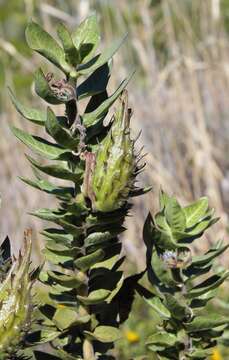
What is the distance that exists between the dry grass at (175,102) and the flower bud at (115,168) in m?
4.16

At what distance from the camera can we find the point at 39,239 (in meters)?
5.88

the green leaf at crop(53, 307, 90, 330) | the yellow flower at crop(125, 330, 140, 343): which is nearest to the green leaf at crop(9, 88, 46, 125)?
the green leaf at crop(53, 307, 90, 330)

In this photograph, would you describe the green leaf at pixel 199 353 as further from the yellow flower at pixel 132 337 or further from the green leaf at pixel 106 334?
the yellow flower at pixel 132 337

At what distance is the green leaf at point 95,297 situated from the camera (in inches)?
35.8

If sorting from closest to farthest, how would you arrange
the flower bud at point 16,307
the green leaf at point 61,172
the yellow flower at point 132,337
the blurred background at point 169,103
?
the flower bud at point 16,307, the green leaf at point 61,172, the yellow flower at point 132,337, the blurred background at point 169,103

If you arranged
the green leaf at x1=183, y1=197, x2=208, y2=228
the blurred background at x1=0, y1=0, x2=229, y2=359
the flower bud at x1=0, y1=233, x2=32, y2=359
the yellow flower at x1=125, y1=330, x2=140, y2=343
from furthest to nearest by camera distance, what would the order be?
1. the blurred background at x1=0, y1=0, x2=229, y2=359
2. the yellow flower at x1=125, y1=330, x2=140, y2=343
3. the green leaf at x1=183, y1=197, x2=208, y2=228
4. the flower bud at x1=0, y1=233, x2=32, y2=359

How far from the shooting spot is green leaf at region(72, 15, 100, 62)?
38.3 inches

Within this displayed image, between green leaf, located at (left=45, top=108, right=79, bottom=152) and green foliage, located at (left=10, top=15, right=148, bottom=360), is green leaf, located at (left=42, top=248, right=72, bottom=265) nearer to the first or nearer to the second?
green foliage, located at (left=10, top=15, right=148, bottom=360)

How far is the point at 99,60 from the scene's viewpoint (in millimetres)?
943

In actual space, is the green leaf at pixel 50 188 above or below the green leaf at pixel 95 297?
above

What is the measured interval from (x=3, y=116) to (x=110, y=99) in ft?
18.5

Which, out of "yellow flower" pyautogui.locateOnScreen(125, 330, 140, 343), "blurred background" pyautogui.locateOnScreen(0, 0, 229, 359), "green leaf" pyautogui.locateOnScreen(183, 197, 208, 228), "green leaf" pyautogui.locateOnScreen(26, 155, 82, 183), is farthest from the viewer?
"blurred background" pyautogui.locateOnScreen(0, 0, 229, 359)

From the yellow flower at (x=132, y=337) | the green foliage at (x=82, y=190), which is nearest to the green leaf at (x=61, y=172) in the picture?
the green foliage at (x=82, y=190)

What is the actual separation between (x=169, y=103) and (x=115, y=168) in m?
4.98
